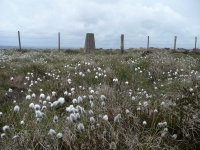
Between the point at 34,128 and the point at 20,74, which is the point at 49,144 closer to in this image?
the point at 34,128

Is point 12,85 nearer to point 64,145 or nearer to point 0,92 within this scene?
point 0,92

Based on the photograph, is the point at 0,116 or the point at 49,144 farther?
the point at 0,116

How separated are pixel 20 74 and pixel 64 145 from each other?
567cm

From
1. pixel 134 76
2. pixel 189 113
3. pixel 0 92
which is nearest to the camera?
pixel 189 113

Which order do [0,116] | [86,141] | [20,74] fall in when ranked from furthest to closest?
[20,74] < [0,116] < [86,141]

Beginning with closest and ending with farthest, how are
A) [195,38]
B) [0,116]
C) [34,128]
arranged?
[34,128]
[0,116]
[195,38]

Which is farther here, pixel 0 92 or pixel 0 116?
pixel 0 92

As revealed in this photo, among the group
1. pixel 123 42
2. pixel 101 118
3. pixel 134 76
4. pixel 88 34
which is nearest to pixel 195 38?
pixel 123 42

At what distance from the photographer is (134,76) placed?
6445mm

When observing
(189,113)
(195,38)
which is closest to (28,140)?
(189,113)

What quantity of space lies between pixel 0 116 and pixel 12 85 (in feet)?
11.1

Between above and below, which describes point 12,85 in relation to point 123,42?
below

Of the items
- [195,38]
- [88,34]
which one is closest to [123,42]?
[88,34]

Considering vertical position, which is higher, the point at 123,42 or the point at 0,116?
the point at 123,42
